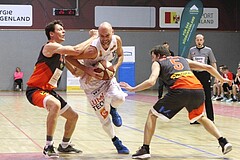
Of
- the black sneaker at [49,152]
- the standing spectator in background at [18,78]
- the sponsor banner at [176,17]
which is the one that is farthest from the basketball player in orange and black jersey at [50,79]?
the sponsor banner at [176,17]

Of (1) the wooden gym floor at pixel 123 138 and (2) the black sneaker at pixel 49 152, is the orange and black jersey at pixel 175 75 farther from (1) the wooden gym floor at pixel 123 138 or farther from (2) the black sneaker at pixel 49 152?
(2) the black sneaker at pixel 49 152

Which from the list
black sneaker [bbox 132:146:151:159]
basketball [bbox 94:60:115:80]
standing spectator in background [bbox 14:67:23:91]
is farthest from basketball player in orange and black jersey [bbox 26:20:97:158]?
standing spectator in background [bbox 14:67:23:91]

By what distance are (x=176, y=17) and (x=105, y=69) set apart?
63.4ft

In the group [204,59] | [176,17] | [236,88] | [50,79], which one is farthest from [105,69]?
[176,17]

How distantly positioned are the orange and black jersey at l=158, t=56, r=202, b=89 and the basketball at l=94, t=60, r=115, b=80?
607 mm

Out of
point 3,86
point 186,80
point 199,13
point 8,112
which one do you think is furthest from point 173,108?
point 3,86

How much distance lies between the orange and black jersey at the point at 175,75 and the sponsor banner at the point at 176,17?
1891 cm

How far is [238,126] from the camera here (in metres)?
9.52

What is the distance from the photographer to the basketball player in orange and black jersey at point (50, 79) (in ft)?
19.3

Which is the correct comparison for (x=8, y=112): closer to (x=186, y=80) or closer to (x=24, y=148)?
(x=24, y=148)

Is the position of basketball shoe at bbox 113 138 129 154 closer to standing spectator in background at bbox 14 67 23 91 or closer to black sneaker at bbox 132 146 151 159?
black sneaker at bbox 132 146 151 159

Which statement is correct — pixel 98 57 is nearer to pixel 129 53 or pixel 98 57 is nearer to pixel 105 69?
pixel 105 69

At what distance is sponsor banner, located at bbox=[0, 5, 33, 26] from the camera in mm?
23344

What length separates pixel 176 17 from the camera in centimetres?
2505
